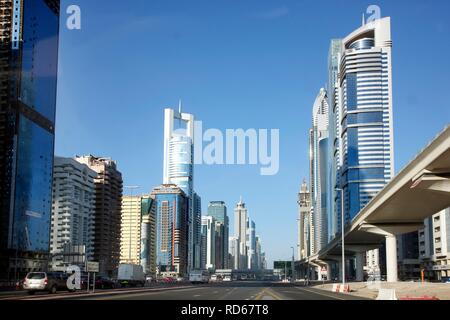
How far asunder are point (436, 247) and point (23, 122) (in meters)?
127

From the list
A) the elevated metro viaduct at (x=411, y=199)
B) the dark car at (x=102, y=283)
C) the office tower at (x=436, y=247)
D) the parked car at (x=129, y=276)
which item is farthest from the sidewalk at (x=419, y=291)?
the office tower at (x=436, y=247)

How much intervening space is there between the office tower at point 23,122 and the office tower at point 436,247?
396 feet

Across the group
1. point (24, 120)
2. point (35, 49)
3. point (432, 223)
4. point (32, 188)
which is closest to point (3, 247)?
point (32, 188)

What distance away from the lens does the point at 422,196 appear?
209 ft

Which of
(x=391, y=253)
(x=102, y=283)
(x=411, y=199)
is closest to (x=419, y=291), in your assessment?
(x=411, y=199)

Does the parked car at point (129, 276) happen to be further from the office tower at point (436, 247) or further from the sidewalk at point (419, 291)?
the office tower at point (436, 247)

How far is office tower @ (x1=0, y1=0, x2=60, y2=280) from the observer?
580 feet

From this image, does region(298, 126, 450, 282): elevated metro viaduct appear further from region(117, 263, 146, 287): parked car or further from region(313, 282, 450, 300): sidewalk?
region(117, 263, 146, 287): parked car

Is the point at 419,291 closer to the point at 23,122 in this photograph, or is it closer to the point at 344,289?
the point at 344,289

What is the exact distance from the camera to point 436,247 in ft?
547

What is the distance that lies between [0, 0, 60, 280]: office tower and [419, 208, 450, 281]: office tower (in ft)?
396

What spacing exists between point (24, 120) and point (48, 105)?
12.7 meters
